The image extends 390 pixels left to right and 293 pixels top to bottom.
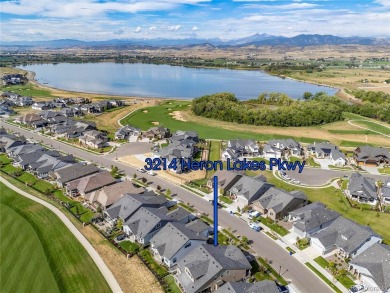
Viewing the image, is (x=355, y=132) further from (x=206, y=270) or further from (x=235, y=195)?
(x=206, y=270)

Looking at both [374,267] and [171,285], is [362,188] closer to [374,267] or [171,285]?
[374,267]

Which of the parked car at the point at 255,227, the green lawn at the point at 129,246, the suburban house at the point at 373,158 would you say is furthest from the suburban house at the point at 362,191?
the green lawn at the point at 129,246

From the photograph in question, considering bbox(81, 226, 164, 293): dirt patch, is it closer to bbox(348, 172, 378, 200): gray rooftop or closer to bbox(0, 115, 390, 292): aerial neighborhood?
bbox(0, 115, 390, 292): aerial neighborhood

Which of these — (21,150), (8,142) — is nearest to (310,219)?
(21,150)

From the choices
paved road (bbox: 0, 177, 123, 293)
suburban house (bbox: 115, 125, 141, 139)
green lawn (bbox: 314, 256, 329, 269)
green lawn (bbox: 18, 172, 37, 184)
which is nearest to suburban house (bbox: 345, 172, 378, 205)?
green lawn (bbox: 314, 256, 329, 269)

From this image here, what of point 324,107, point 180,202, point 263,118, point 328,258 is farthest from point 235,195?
point 324,107
